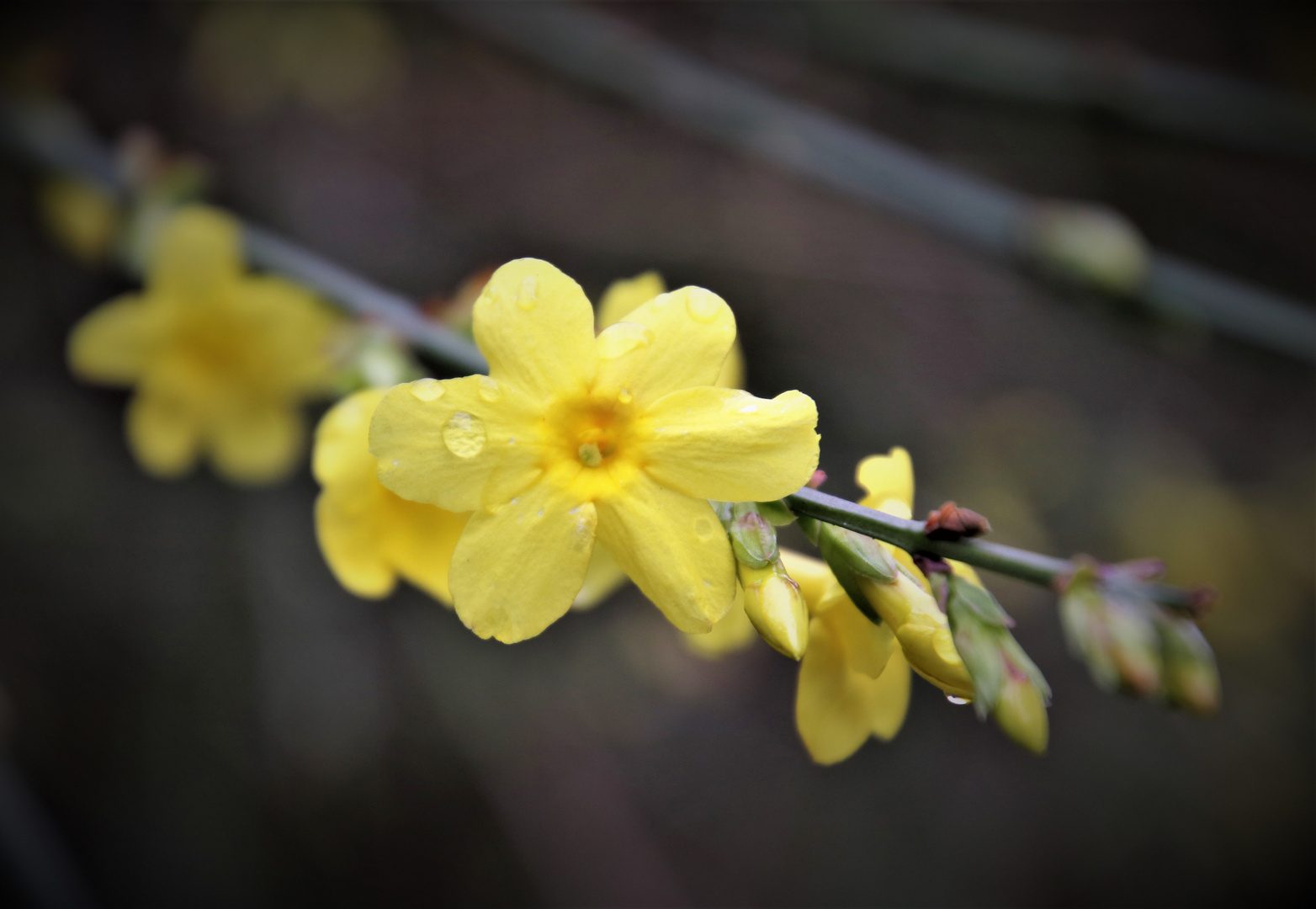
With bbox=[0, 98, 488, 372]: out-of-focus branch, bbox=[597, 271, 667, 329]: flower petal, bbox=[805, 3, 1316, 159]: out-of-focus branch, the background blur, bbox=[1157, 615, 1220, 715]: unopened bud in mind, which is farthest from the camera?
the background blur

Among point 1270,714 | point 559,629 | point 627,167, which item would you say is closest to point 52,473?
point 559,629

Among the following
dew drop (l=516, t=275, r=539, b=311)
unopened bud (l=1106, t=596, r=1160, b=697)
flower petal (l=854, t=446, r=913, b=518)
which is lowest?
unopened bud (l=1106, t=596, r=1160, b=697)

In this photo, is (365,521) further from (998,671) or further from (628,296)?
(998,671)

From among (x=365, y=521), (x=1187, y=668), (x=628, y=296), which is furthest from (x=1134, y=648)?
(x=365, y=521)

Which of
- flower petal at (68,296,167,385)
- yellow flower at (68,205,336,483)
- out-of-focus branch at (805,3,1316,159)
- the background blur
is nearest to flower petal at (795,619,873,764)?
yellow flower at (68,205,336,483)

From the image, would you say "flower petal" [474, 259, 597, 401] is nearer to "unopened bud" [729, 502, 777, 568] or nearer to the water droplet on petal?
the water droplet on petal
